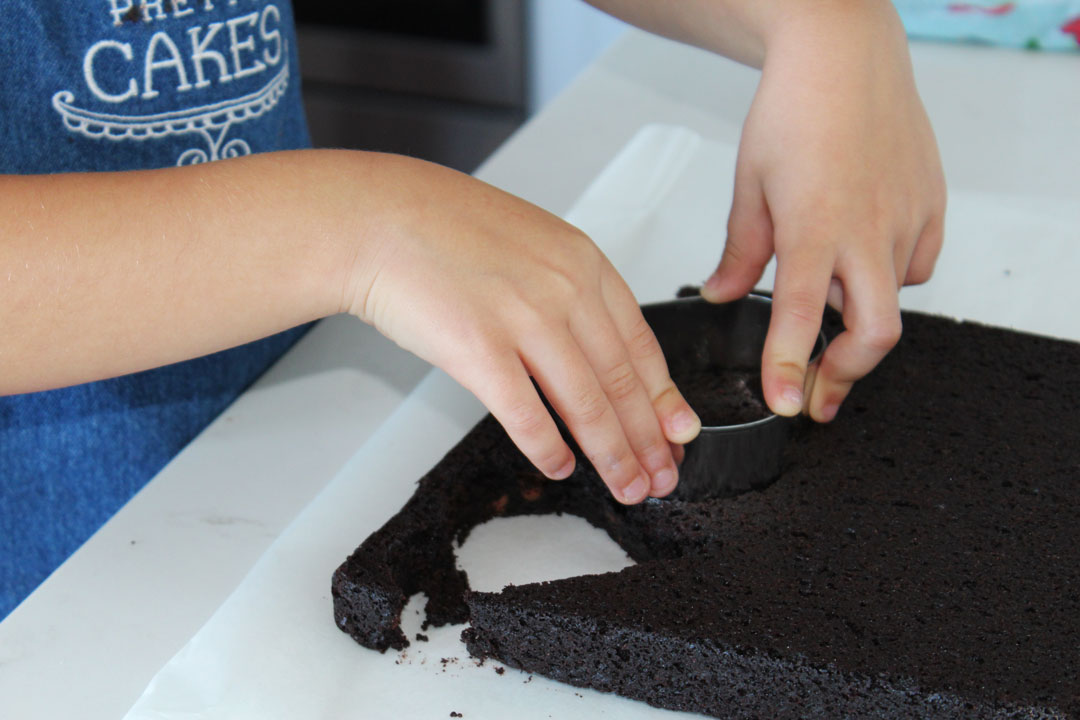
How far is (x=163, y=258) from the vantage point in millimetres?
631

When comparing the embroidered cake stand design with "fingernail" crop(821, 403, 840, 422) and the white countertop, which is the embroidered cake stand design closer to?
the white countertop

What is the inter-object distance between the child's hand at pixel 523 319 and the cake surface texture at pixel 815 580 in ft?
0.26

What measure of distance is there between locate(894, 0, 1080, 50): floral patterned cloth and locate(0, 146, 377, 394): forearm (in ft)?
3.94

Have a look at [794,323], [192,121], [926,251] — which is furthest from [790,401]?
[192,121]

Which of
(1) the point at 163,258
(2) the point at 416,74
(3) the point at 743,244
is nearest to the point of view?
(1) the point at 163,258

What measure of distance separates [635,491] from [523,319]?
0.14 metres

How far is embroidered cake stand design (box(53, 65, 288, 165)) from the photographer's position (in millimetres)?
846

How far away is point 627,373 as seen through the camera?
677 mm

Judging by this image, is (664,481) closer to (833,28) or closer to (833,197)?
(833,197)

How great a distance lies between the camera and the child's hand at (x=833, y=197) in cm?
75

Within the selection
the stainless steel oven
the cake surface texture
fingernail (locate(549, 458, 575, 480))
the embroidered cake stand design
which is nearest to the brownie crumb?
the cake surface texture

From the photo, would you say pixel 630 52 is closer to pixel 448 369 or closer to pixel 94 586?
pixel 448 369

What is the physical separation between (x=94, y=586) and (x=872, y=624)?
21.4 inches

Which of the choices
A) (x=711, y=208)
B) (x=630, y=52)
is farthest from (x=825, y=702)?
(x=630, y=52)
